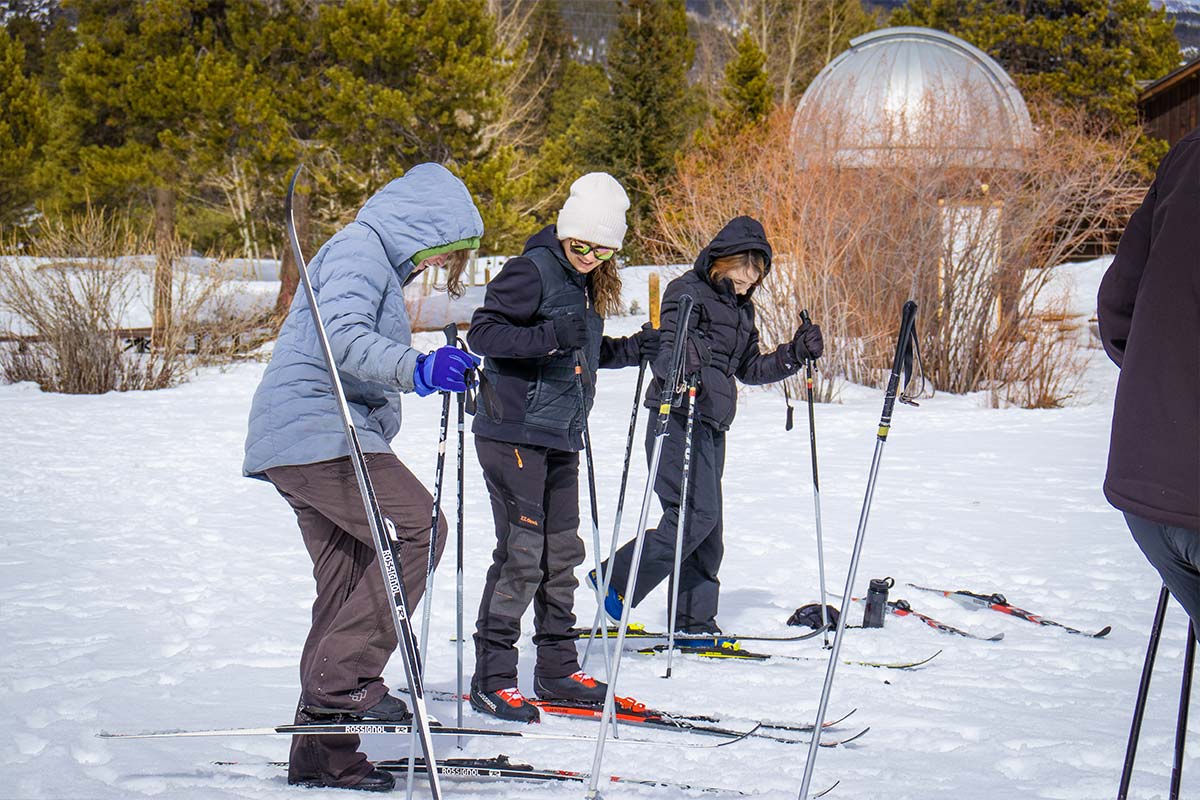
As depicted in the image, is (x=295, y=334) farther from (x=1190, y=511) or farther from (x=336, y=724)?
(x=1190, y=511)

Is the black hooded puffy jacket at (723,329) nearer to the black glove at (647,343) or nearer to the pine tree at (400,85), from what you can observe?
the black glove at (647,343)

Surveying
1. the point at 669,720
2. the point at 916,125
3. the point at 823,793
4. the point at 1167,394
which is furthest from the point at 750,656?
the point at 916,125

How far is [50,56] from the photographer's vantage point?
1432 inches

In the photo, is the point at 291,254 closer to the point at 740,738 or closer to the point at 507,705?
the point at 507,705

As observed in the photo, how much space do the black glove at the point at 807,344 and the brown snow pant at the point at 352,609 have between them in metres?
1.87

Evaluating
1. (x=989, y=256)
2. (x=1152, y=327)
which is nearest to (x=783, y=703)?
(x=1152, y=327)

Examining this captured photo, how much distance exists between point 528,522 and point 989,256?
1133 centimetres

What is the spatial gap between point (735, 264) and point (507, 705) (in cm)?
186

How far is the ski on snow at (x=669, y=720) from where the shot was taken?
11.4 feet

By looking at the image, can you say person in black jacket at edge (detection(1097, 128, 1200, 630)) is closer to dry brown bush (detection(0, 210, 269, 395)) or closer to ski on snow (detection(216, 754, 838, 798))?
ski on snow (detection(216, 754, 838, 798))

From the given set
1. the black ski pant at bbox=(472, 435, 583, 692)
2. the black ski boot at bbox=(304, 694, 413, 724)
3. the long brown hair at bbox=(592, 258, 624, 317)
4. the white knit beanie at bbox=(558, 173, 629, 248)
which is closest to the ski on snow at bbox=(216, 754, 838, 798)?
the black ski boot at bbox=(304, 694, 413, 724)

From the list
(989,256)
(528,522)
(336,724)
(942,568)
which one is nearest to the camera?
(336,724)

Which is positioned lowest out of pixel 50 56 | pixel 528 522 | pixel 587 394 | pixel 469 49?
pixel 528 522

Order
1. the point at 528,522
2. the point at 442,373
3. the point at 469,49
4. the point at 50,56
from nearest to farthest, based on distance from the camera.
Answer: the point at 442,373 → the point at 528,522 → the point at 469,49 → the point at 50,56
